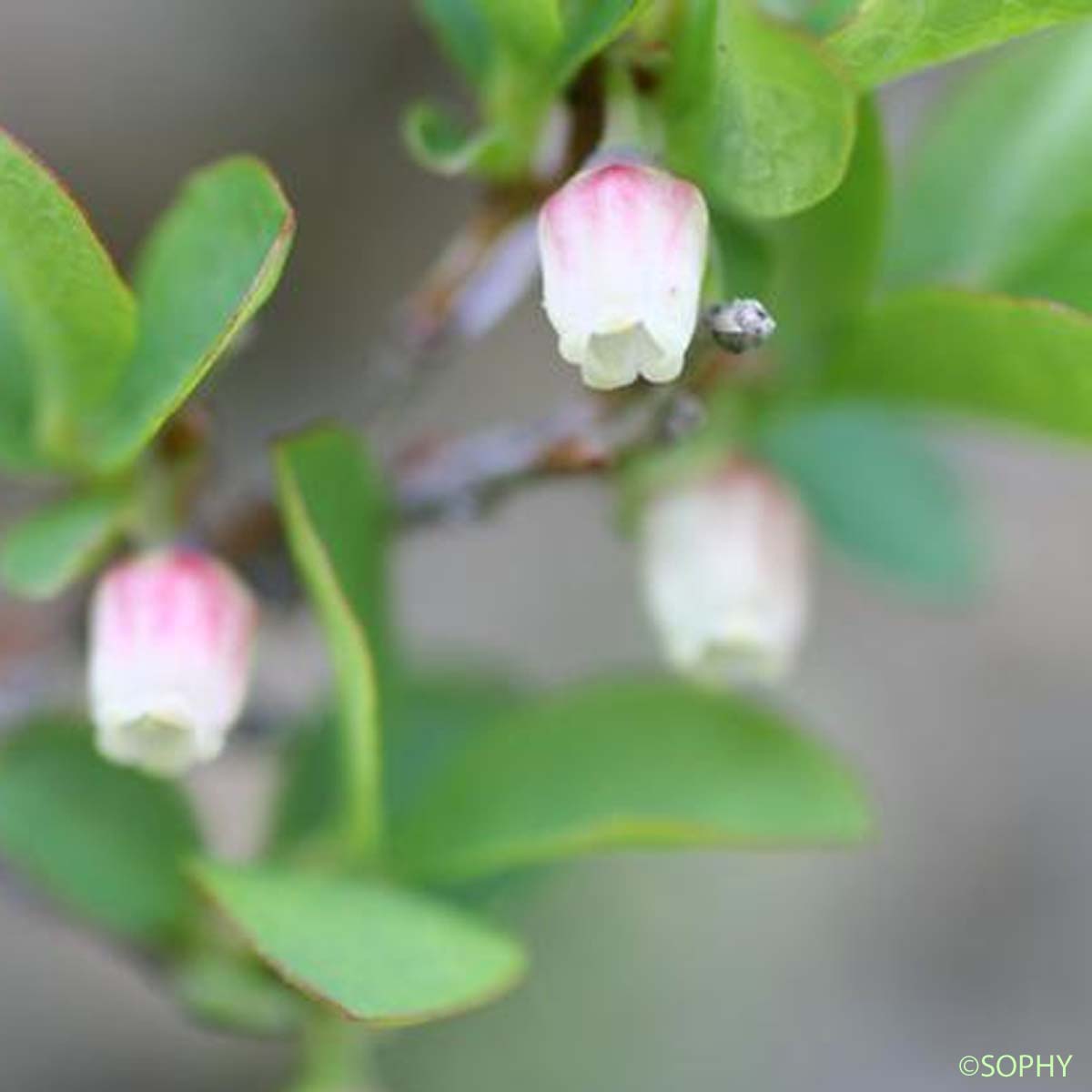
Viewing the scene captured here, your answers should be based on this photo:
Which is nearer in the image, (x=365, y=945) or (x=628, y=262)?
(x=628, y=262)

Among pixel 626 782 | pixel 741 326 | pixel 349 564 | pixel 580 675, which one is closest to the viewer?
pixel 741 326

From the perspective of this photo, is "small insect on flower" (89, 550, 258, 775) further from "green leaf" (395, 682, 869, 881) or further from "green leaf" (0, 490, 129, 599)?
"green leaf" (395, 682, 869, 881)

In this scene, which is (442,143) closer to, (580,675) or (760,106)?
(760,106)

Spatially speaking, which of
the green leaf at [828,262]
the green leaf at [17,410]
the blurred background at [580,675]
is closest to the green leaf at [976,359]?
the green leaf at [828,262]

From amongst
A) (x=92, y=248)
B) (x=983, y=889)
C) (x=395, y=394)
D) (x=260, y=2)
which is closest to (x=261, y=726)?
(x=395, y=394)

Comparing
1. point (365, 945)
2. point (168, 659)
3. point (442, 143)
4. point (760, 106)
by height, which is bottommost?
point (365, 945)

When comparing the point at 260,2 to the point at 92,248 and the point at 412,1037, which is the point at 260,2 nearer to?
the point at 412,1037

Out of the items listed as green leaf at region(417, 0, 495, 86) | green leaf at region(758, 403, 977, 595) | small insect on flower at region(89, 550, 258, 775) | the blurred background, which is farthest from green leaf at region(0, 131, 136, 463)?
the blurred background

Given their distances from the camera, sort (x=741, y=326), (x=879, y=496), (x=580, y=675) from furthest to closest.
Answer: (x=580, y=675) < (x=879, y=496) < (x=741, y=326)

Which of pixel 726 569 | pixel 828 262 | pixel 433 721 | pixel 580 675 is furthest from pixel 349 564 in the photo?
pixel 580 675
